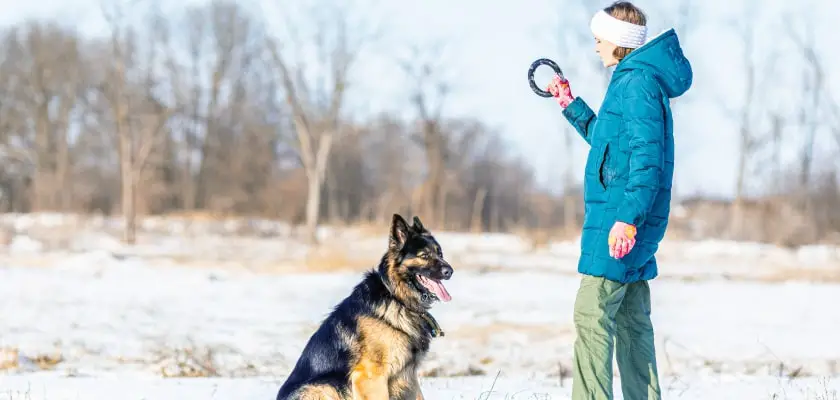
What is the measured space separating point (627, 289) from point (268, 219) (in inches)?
1408

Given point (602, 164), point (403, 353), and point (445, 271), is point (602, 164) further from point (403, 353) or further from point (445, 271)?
point (403, 353)

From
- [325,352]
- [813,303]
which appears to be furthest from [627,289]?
[813,303]

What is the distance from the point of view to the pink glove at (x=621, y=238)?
3.67m

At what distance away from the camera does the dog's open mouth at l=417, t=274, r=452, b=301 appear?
15.7ft

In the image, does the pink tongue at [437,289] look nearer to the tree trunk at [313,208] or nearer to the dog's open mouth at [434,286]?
the dog's open mouth at [434,286]

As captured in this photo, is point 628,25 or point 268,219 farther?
point 268,219

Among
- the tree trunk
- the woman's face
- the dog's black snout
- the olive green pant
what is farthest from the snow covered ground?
the tree trunk

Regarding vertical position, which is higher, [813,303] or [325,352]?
[325,352]

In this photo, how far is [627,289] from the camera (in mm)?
4234

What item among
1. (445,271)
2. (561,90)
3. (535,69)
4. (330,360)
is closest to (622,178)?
(561,90)

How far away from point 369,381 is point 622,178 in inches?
69.1

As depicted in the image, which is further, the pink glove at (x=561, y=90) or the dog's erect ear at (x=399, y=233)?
the dog's erect ear at (x=399, y=233)

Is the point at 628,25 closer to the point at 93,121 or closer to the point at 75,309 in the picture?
the point at 75,309

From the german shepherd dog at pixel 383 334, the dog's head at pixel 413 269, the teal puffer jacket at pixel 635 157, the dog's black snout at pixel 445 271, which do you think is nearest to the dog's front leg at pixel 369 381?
the german shepherd dog at pixel 383 334
